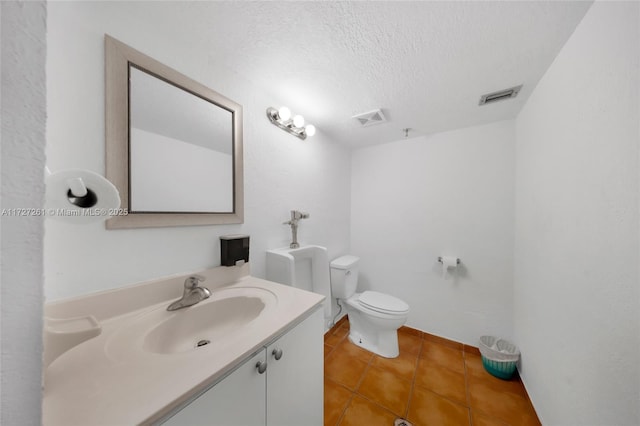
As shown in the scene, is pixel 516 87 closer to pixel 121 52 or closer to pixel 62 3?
pixel 121 52

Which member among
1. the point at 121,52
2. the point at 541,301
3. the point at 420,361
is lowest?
the point at 420,361

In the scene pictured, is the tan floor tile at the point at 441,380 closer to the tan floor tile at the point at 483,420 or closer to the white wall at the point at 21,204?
the tan floor tile at the point at 483,420

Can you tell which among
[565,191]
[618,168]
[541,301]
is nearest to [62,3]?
[618,168]

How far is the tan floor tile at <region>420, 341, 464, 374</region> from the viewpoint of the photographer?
156 centimetres

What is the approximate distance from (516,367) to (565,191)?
54.8 inches

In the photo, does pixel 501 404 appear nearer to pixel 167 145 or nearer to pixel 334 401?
pixel 334 401

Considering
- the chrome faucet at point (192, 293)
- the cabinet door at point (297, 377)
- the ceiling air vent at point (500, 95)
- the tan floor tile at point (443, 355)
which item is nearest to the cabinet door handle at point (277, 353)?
the cabinet door at point (297, 377)

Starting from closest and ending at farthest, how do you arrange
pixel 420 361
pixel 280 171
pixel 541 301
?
pixel 541 301 → pixel 280 171 → pixel 420 361

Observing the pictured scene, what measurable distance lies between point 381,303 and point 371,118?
155 cm

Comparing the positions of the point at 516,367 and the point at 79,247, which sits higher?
the point at 79,247

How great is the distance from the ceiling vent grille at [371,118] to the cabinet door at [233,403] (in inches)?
63.5

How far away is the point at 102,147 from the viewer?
730 millimetres

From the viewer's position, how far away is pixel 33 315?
0.85 feet

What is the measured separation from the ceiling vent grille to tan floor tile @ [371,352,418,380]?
1.96 metres
